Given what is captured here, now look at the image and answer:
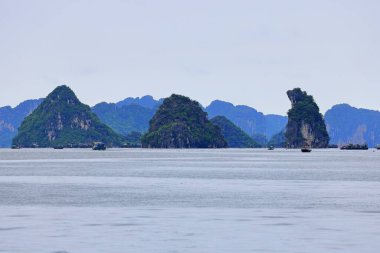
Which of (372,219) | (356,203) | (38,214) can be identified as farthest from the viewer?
(356,203)

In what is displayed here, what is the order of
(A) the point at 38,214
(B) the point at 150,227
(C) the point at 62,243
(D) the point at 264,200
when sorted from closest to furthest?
(C) the point at 62,243, (B) the point at 150,227, (A) the point at 38,214, (D) the point at 264,200

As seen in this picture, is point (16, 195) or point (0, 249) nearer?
point (0, 249)

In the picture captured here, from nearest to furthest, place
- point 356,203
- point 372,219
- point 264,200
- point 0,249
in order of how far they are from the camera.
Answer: point 0,249
point 372,219
point 356,203
point 264,200

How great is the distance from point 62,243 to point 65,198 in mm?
25919

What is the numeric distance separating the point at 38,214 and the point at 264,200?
65.1 feet

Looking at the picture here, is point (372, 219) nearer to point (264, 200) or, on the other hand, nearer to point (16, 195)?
point (264, 200)

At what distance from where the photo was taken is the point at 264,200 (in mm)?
56844

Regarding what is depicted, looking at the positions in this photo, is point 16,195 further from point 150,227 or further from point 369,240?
point 369,240

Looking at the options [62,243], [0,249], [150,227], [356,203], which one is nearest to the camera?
[0,249]

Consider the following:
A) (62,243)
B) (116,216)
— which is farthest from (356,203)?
(62,243)

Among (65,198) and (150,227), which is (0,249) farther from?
(65,198)

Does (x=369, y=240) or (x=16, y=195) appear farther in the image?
(x=16, y=195)

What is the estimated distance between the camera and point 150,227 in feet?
126

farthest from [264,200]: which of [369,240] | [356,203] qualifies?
[369,240]
